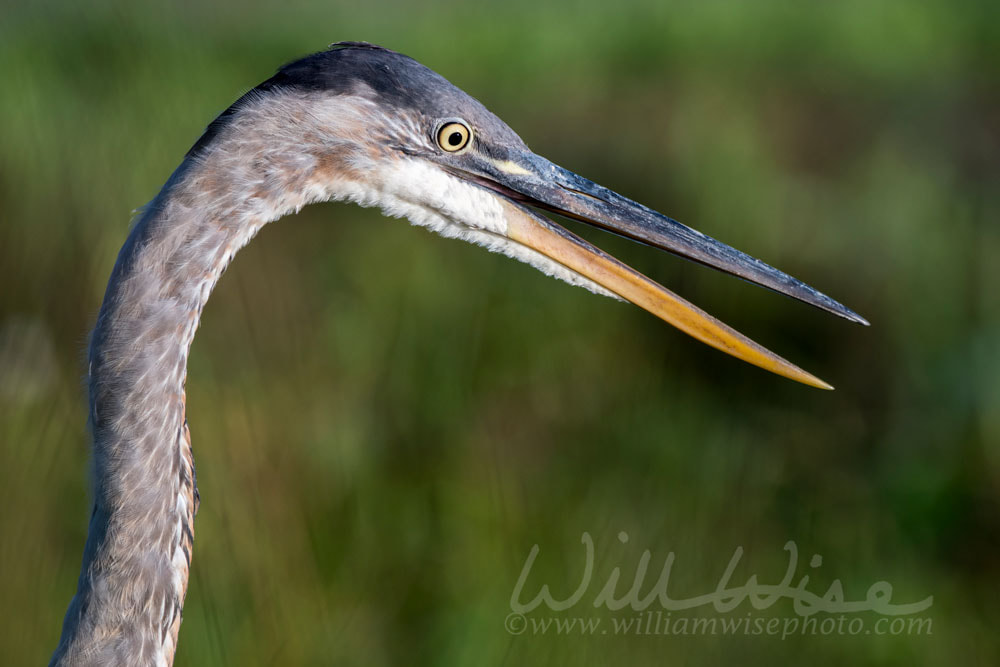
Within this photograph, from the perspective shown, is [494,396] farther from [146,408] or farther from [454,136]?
[146,408]

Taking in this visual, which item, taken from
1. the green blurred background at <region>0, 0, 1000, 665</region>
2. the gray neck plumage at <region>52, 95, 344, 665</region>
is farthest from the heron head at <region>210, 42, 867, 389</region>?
the green blurred background at <region>0, 0, 1000, 665</region>

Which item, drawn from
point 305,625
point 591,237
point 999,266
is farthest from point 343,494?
point 999,266

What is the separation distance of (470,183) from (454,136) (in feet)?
0.30

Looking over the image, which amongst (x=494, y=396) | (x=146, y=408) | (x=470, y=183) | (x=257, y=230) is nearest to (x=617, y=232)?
(x=470, y=183)

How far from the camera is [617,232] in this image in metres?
1.75

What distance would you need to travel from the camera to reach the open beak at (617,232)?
1696 millimetres

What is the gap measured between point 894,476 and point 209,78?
9.65 ft

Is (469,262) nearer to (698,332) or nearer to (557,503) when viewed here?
(557,503)

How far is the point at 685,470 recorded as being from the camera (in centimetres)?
317

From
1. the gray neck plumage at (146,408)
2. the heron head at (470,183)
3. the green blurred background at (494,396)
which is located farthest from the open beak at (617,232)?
the green blurred background at (494,396)

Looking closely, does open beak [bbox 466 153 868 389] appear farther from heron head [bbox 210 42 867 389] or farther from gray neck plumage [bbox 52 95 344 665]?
gray neck plumage [bbox 52 95 344 665]

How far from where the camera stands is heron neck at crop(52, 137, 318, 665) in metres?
1.38

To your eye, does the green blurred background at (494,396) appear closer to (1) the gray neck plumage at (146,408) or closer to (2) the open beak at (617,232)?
(1) the gray neck plumage at (146,408)

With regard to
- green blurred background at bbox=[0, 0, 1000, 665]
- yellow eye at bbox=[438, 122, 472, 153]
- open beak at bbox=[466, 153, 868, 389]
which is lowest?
green blurred background at bbox=[0, 0, 1000, 665]
